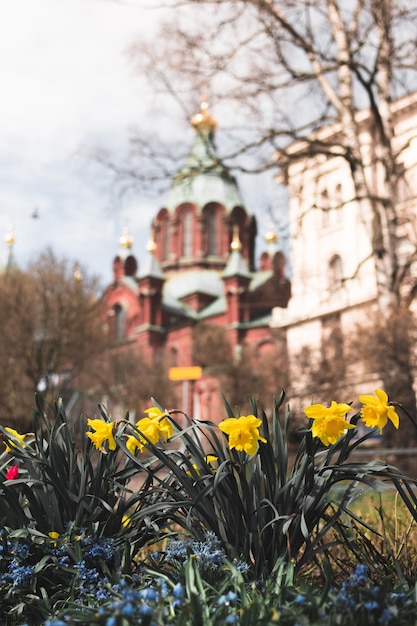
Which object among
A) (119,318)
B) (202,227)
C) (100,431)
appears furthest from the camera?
(202,227)

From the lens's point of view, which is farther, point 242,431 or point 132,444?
point 132,444

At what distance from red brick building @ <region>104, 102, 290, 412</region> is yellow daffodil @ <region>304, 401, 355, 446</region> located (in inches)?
1569

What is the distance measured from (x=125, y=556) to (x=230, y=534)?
0.45 m

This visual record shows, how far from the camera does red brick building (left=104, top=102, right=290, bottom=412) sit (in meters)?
48.3

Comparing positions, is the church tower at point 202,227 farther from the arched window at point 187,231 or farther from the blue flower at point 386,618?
the blue flower at point 386,618

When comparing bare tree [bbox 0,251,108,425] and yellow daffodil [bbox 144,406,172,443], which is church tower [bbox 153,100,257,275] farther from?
yellow daffodil [bbox 144,406,172,443]

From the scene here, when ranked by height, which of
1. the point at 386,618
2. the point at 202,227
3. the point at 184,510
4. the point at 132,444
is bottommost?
the point at 386,618

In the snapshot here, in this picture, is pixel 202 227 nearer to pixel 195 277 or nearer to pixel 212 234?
pixel 212 234

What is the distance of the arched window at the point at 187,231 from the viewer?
57.1m

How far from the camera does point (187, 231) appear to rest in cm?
5766

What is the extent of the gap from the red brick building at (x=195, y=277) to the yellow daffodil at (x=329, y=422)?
3985 cm

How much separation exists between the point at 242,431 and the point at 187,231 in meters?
55.2

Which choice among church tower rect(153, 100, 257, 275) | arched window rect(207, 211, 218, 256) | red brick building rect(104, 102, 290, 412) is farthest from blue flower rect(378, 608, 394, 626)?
arched window rect(207, 211, 218, 256)

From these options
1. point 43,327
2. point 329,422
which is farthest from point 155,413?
point 43,327
